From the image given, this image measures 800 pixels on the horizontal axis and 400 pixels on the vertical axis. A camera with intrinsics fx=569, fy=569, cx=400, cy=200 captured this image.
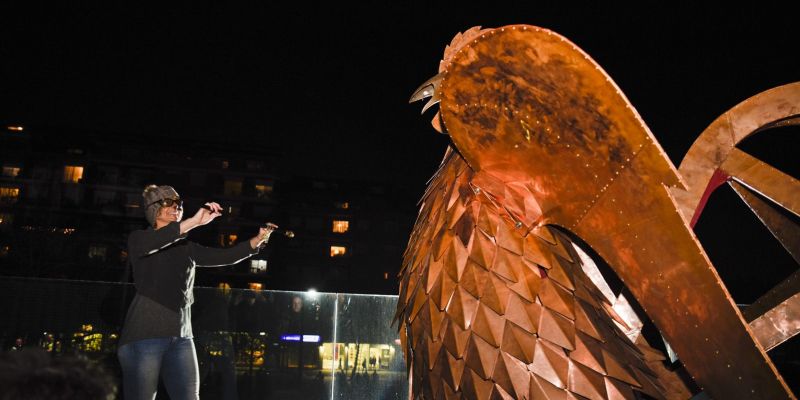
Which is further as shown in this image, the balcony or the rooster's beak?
the balcony

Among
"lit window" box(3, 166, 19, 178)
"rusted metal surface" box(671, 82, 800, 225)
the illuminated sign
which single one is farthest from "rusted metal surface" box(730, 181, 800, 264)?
"lit window" box(3, 166, 19, 178)

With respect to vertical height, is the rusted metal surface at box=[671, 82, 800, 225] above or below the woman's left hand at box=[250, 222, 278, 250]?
above

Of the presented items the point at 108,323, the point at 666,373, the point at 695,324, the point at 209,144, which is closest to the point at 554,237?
the point at 695,324

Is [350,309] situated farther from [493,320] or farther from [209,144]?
[209,144]

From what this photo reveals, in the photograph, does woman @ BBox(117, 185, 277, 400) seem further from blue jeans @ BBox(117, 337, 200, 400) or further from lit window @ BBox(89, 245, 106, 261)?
lit window @ BBox(89, 245, 106, 261)

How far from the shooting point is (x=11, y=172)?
156ft

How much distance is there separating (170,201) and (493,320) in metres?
2.39

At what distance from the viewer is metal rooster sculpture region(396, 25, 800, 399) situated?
64.6 inches

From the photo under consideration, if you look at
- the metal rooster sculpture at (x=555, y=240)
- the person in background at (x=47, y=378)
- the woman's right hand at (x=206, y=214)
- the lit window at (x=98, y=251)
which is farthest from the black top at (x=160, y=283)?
the lit window at (x=98, y=251)

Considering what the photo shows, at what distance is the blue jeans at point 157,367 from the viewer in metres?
3.16

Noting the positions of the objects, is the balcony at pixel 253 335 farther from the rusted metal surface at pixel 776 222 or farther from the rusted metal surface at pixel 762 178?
the rusted metal surface at pixel 762 178

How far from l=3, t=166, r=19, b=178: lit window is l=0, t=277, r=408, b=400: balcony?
169 ft

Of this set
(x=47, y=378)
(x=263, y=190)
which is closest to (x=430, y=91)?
(x=47, y=378)

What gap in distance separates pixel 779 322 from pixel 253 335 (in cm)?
419
